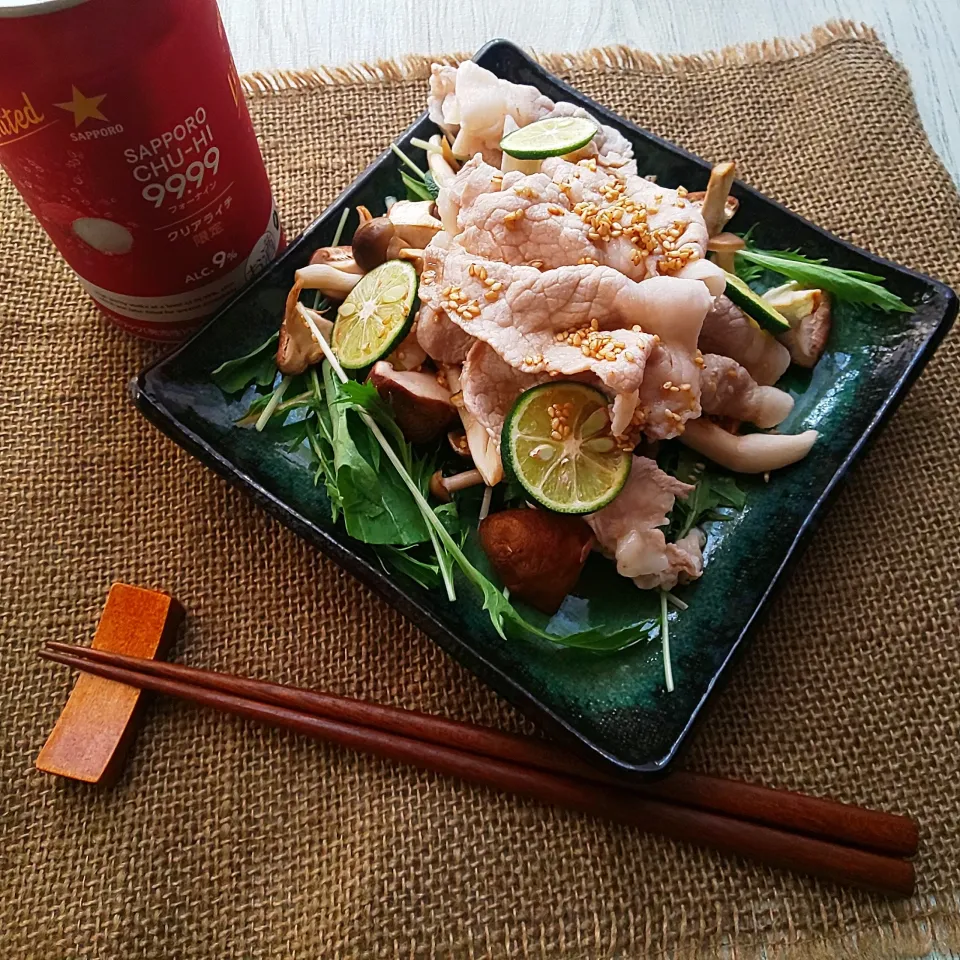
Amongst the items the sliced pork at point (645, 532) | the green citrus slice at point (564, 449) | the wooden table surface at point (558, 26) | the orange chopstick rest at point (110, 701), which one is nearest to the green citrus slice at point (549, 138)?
the green citrus slice at point (564, 449)

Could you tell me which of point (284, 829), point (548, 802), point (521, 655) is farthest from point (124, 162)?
point (548, 802)

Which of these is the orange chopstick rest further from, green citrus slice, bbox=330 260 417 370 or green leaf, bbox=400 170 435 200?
green leaf, bbox=400 170 435 200

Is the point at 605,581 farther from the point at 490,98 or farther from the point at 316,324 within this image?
the point at 490,98

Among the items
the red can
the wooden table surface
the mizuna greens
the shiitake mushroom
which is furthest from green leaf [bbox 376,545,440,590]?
the wooden table surface

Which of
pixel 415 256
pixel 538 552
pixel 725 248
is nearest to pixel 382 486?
pixel 538 552

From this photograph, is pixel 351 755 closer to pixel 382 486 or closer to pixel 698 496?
pixel 382 486

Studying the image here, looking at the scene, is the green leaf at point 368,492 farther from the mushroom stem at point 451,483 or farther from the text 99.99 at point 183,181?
the text 99.99 at point 183,181
